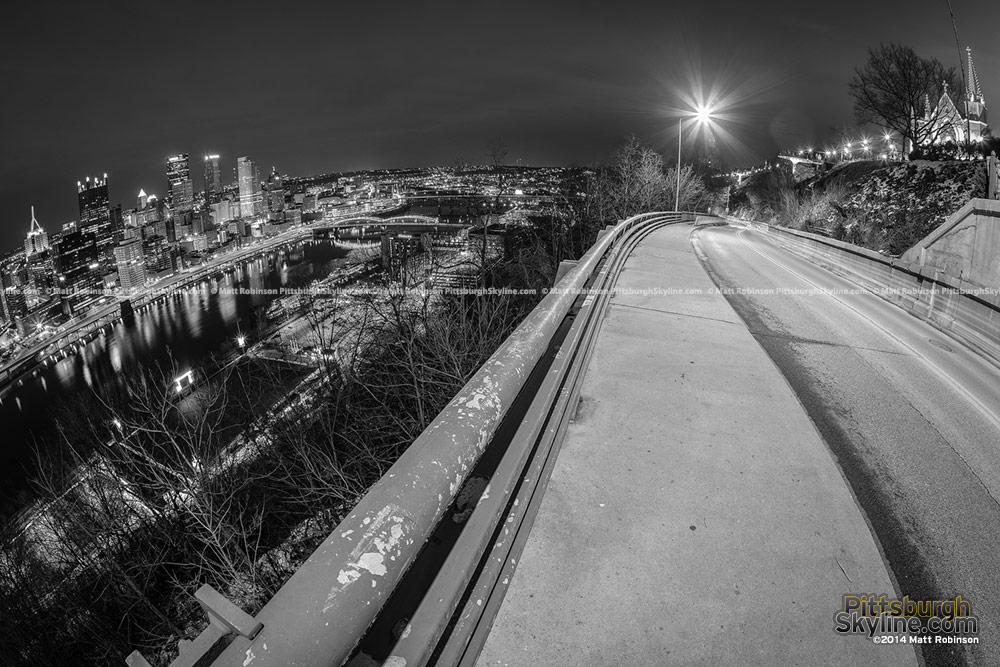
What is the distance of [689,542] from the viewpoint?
2562 millimetres

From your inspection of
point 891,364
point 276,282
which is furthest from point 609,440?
point 276,282

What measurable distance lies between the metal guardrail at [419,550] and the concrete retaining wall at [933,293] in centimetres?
699

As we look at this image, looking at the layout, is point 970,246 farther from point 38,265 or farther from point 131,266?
point 38,265

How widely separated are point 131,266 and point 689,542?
95748 mm

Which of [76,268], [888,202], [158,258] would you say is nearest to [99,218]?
[76,268]

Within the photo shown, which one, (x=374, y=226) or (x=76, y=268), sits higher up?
(x=374, y=226)

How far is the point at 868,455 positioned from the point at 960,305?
17.2ft

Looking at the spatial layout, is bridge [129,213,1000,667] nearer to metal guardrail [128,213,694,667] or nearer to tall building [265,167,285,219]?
metal guardrail [128,213,694,667]

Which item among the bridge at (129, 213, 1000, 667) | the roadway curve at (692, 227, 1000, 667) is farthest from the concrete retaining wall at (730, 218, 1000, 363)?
the bridge at (129, 213, 1000, 667)

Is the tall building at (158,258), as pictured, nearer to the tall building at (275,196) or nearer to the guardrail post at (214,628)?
the tall building at (275,196)

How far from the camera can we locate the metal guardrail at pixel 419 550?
42.8 inches

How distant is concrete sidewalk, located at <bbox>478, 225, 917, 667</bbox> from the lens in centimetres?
199

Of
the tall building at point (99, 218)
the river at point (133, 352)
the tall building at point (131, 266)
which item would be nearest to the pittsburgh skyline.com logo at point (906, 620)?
the river at point (133, 352)

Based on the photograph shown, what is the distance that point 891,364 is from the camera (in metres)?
6.09
